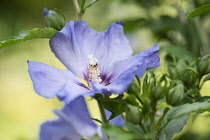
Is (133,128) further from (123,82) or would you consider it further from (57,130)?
(57,130)

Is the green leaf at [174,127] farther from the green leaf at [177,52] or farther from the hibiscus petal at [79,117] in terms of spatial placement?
the green leaf at [177,52]

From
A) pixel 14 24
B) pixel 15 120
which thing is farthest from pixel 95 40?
pixel 14 24

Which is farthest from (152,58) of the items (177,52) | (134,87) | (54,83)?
(177,52)

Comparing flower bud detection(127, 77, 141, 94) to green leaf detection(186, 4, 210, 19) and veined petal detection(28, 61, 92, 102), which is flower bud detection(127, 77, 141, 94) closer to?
veined petal detection(28, 61, 92, 102)

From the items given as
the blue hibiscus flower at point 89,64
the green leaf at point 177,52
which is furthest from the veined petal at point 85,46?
the green leaf at point 177,52

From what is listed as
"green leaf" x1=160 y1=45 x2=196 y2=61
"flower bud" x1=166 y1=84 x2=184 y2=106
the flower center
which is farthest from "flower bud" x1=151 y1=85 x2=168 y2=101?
"green leaf" x1=160 y1=45 x2=196 y2=61
